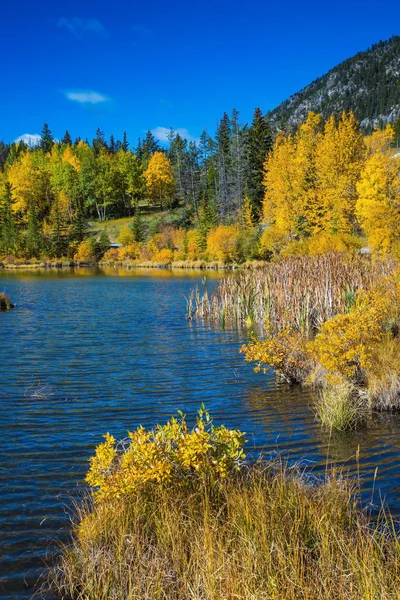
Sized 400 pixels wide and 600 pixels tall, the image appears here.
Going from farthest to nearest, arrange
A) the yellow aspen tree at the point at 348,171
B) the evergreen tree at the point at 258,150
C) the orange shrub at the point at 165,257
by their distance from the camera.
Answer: the orange shrub at the point at 165,257 < the evergreen tree at the point at 258,150 < the yellow aspen tree at the point at 348,171

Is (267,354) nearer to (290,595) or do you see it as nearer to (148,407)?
(148,407)

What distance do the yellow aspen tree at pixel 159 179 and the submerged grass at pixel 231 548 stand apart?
9597 centimetres

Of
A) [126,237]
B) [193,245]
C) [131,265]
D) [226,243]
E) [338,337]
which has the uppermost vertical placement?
[126,237]

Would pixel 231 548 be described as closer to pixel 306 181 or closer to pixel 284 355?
pixel 284 355

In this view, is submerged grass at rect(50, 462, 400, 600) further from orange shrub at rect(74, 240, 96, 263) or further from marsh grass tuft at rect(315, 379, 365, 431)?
orange shrub at rect(74, 240, 96, 263)

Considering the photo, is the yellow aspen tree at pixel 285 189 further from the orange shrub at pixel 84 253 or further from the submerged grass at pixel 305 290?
the orange shrub at pixel 84 253

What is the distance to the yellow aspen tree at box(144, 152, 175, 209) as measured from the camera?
97688 millimetres

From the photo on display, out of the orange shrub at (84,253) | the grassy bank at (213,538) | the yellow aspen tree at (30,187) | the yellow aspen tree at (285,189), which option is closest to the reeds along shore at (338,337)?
the grassy bank at (213,538)

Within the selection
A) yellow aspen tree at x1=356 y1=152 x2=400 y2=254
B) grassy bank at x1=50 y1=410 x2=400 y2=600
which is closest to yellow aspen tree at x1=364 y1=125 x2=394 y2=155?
yellow aspen tree at x1=356 y1=152 x2=400 y2=254

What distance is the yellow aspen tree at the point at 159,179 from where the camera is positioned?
9769 cm

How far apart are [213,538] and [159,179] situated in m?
97.7

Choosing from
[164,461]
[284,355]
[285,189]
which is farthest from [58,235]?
[164,461]

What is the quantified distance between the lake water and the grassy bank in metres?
0.77

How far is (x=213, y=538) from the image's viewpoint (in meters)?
4.47
